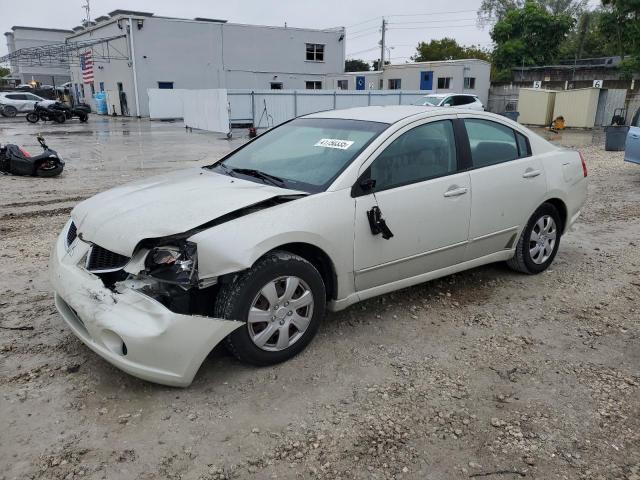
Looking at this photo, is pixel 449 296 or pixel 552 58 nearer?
pixel 449 296

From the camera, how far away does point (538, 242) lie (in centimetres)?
497

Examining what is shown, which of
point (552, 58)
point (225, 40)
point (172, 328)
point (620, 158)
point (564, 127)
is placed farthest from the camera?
point (552, 58)

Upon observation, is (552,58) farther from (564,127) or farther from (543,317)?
(543,317)

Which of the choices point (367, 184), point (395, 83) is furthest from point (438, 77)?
point (367, 184)

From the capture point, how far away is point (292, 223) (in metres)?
3.24

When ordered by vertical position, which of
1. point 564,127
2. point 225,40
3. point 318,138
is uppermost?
point 225,40

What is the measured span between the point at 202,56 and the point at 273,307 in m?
39.2

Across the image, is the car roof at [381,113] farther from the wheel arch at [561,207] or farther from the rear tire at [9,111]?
the rear tire at [9,111]

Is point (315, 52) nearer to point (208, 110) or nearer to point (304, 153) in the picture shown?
point (208, 110)

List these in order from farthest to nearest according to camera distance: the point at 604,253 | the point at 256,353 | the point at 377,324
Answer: the point at 604,253
the point at 377,324
the point at 256,353

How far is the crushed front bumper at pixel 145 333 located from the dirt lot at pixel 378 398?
0.24m

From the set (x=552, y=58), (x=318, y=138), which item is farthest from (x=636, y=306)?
(x=552, y=58)

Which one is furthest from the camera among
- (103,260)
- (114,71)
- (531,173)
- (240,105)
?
(114,71)

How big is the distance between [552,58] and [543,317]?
48063 mm
